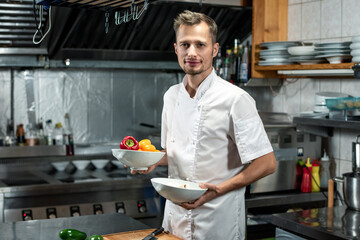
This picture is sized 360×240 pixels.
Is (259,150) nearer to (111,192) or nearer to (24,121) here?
(111,192)

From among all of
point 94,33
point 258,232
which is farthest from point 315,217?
point 94,33

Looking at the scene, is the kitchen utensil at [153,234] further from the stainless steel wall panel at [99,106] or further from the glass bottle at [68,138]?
the stainless steel wall panel at [99,106]

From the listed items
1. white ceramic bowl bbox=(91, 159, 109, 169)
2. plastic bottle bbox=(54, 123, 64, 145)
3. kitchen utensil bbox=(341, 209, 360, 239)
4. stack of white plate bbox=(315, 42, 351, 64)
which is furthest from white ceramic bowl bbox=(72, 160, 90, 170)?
kitchen utensil bbox=(341, 209, 360, 239)

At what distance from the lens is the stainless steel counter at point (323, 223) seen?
276 centimetres

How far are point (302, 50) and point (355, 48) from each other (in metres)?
0.49

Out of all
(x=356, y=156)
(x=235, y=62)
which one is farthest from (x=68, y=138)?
(x=356, y=156)

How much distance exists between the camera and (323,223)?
295 centimetres

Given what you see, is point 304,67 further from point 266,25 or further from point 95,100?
point 95,100

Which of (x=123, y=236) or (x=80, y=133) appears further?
(x=80, y=133)

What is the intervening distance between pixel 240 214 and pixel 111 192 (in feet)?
6.35

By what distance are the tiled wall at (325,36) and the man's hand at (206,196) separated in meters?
1.87

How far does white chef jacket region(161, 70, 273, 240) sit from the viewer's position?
7.70 ft

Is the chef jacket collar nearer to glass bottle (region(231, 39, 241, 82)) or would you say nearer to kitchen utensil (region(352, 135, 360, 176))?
kitchen utensil (region(352, 135, 360, 176))

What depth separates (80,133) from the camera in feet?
16.3
